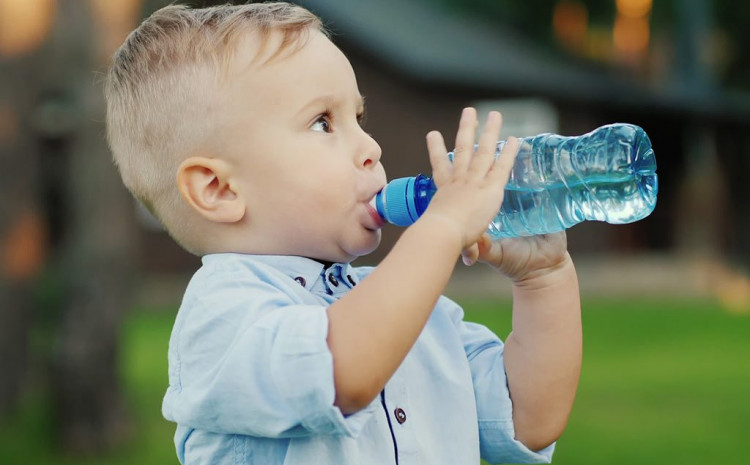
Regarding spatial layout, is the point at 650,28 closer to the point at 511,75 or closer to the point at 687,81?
the point at 687,81

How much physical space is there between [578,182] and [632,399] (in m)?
6.57

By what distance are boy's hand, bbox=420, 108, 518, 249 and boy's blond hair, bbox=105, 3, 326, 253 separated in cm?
38

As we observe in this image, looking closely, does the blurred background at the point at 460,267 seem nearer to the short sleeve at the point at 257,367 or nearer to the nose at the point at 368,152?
the nose at the point at 368,152

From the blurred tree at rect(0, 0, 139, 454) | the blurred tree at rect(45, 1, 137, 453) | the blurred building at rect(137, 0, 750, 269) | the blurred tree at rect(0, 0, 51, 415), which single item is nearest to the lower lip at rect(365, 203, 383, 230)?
the blurred tree at rect(0, 0, 139, 454)

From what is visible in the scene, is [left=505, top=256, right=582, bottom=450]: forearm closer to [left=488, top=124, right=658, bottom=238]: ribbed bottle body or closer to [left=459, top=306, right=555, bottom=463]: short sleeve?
[left=459, top=306, right=555, bottom=463]: short sleeve

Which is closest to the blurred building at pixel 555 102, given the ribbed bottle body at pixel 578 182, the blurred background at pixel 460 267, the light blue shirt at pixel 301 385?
the blurred background at pixel 460 267

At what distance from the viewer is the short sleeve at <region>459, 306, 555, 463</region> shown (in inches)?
85.7

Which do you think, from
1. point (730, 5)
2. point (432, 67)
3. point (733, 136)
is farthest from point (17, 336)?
point (730, 5)

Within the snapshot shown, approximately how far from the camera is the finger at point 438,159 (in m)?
1.90

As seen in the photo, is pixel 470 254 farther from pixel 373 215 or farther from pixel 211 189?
pixel 211 189

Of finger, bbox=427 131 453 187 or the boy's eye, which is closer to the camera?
finger, bbox=427 131 453 187

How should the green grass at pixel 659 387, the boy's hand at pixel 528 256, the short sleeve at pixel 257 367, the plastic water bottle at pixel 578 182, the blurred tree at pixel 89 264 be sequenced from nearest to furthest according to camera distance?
the short sleeve at pixel 257 367 < the boy's hand at pixel 528 256 < the plastic water bottle at pixel 578 182 < the green grass at pixel 659 387 < the blurred tree at pixel 89 264

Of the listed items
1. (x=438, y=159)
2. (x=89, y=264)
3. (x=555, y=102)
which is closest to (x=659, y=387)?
(x=89, y=264)

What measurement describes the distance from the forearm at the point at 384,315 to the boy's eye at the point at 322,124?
1.14ft
